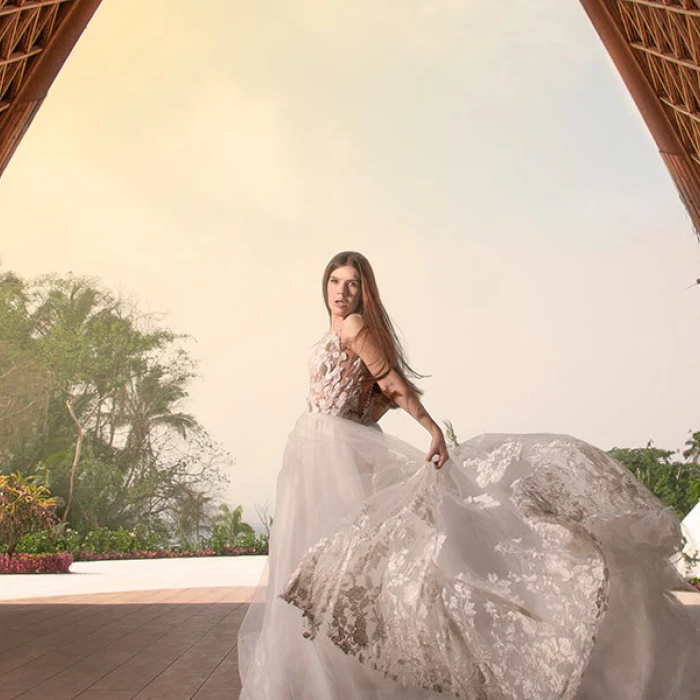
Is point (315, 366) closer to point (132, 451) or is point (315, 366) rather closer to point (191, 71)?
point (132, 451)

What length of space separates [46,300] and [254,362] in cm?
890

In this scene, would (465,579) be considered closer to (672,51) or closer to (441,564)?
(441,564)

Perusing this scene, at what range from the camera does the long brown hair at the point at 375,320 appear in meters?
2.82

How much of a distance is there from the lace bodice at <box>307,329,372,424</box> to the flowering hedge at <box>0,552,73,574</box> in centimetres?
906

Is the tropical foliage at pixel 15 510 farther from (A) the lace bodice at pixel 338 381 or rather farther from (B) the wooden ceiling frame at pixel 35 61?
(A) the lace bodice at pixel 338 381

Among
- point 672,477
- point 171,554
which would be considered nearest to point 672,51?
point 672,477

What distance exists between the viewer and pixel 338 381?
284 centimetres

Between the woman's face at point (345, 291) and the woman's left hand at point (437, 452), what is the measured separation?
529 mm

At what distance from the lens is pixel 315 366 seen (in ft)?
9.44

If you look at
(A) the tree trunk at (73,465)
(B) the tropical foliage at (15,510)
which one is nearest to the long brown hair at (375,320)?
(B) the tropical foliage at (15,510)

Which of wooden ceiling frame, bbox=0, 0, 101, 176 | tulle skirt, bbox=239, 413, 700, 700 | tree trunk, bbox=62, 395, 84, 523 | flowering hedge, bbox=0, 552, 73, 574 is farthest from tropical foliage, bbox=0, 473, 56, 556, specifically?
tulle skirt, bbox=239, 413, 700, 700

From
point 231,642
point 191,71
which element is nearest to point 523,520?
point 231,642

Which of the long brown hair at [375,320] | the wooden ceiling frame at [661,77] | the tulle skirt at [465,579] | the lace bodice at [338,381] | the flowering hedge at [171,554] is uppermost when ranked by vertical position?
the wooden ceiling frame at [661,77]

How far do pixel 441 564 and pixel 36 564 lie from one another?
31.7ft
